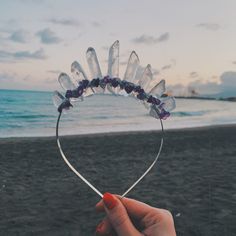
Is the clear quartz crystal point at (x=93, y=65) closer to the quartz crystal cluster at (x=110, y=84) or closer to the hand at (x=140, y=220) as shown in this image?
the quartz crystal cluster at (x=110, y=84)

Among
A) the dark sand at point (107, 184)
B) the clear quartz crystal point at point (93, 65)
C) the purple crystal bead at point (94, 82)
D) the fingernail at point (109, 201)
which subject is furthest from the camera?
the dark sand at point (107, 184)

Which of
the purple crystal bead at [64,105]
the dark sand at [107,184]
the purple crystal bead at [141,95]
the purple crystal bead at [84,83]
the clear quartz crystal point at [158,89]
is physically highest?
the purple crystal bead at [84,83]

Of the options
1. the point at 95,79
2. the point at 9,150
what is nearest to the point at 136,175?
the point at 9,150

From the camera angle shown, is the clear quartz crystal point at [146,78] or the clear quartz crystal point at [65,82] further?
the clear quartz crystal point at [146,78]

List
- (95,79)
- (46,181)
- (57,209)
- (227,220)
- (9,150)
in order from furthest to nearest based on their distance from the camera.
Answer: (9,150)
(46,181)
(57,209)
(227,220)
(95,79)

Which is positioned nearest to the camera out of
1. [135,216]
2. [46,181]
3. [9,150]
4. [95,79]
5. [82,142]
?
[135,216]

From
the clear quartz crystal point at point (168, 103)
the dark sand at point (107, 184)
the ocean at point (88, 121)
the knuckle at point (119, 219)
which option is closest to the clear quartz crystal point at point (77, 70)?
the clear quartz crystal point at point (168, 103)

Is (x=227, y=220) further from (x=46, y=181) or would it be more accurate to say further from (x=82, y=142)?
(x=82, y=142)

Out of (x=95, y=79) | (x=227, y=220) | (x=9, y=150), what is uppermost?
(x=95, y=79)
